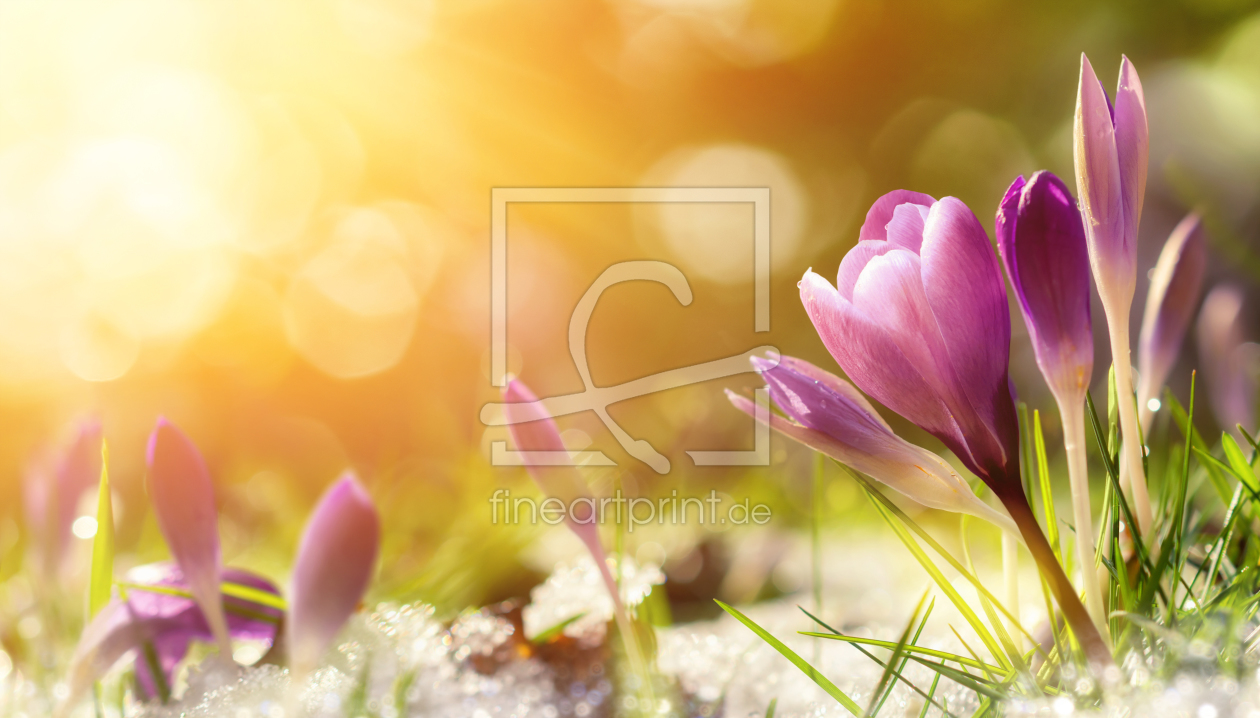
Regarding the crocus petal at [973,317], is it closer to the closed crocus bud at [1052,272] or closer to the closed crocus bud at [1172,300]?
the closed crocus bud at [1052,272]

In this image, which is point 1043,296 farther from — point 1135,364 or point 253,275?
point 253,275

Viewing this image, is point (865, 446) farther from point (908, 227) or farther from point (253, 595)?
point (253, 595)

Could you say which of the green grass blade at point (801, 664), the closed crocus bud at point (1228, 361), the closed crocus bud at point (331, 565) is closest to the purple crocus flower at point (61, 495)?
the closed crocus bud at point (331, 565)

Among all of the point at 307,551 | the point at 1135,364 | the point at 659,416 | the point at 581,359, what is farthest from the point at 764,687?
the point at 1135,364

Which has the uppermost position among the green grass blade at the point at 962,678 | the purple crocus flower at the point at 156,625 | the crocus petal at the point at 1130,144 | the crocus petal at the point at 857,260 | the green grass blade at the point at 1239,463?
the crocus petal at the point at 1130,144

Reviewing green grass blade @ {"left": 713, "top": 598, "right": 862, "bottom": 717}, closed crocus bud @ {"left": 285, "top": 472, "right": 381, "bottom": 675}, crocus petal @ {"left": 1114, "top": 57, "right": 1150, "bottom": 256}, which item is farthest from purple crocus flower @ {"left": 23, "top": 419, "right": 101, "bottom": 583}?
crocus petal @ {"left": 1114, "top": 57, "right": 1150, "bottom": 256}

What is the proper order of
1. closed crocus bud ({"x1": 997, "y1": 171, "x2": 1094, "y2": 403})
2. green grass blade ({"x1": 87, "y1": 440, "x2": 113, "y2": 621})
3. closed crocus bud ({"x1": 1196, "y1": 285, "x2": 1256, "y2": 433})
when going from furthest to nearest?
1. closed crocus bud ({"x1": 1196, "y1": 285, "x2": 1256, "y2": 433})
2. green grass blade ({"x1": 87, "y1": 440, "x2": 113, "y2": 621})
3. closed crocus bud ({"x1": 997, "y1": 171, "x2": 1094, "y2": 403})

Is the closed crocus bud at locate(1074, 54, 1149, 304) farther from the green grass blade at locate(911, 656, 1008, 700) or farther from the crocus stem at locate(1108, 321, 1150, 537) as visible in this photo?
the green grass blade at locate(911, 656, 1008, 700)
